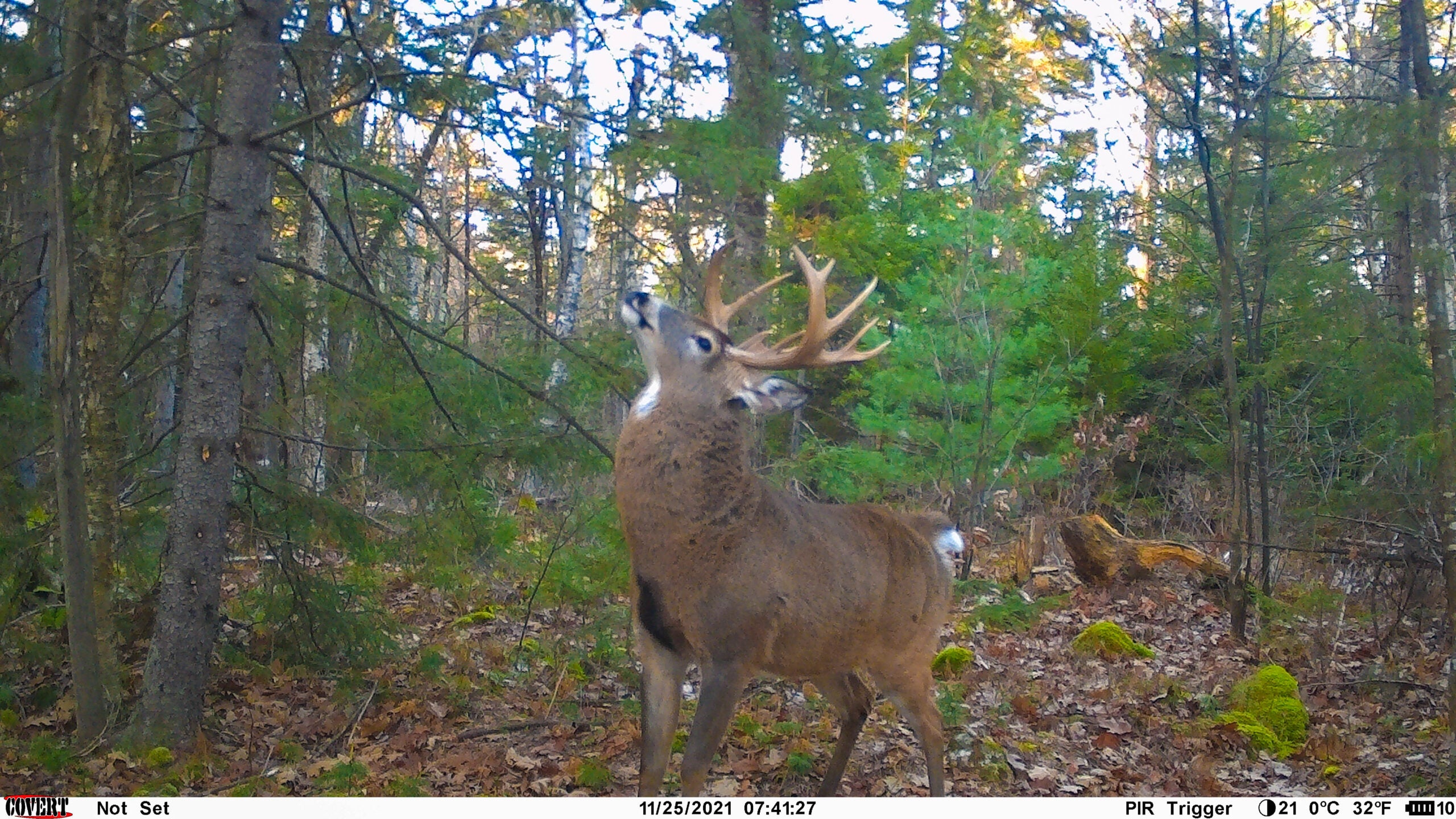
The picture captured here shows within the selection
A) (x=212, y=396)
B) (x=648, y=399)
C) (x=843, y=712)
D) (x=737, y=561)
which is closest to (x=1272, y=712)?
(x=843, y=712)

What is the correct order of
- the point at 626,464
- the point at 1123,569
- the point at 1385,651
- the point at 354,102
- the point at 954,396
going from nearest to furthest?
the point at 626,464
the point at 354,102
the point at 1385,651
the point at 954,396
the point at 1123,569

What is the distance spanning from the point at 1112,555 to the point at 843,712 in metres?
6.81

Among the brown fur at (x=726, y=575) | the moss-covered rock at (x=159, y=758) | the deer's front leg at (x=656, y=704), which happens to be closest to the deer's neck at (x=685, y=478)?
the brown fur at (x=726, y=575)

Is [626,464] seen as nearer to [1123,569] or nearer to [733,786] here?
[733,786]

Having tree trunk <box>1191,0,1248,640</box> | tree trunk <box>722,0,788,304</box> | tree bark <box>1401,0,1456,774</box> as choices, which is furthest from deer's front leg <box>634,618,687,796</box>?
tree trunk <box>1191,0,1248,640</box>

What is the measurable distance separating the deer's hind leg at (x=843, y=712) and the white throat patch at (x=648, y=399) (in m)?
1.70

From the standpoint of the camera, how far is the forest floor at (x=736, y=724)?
19.7ft

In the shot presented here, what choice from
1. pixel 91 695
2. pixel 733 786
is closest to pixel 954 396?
pixel 733 786

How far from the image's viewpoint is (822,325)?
5484 millimetres

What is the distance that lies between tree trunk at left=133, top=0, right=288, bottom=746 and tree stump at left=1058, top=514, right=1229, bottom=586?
8.63m

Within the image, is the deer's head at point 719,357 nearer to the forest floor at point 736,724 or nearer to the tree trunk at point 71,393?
the forest floor at point 736,724

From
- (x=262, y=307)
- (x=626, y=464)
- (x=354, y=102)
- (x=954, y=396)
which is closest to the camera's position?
(x=626, y=464)

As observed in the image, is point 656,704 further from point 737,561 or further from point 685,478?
point 685,478

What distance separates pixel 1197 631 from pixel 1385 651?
1833mm
